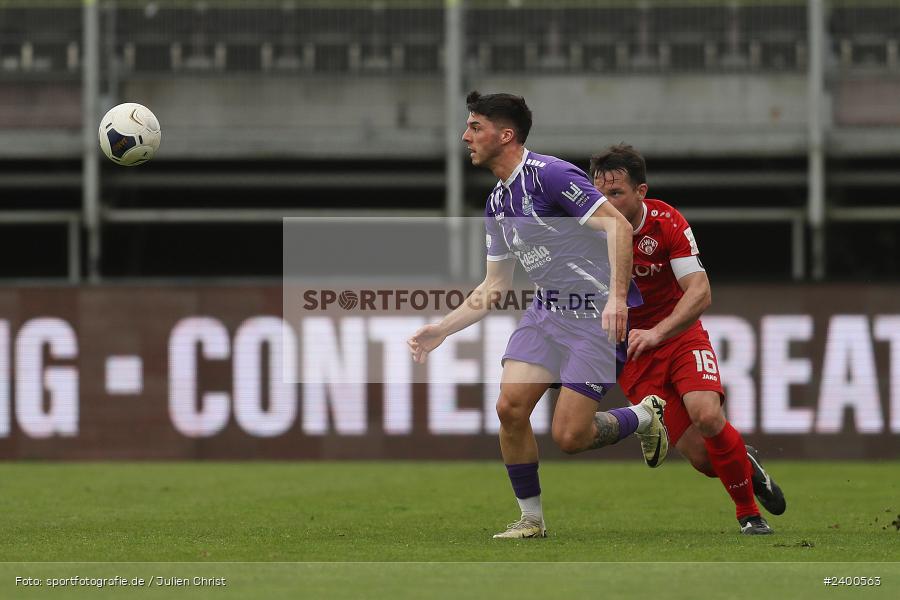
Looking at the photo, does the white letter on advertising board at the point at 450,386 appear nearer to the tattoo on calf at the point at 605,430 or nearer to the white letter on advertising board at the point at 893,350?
the white letter on advertising board at the point at 893,350

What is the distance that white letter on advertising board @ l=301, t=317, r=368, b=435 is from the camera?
16891 millimetres

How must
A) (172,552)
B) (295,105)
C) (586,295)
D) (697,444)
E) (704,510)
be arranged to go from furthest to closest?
1. (295,105)
2. (704,510)
3. (697,444)
4. (586,295)
5. (172,552)

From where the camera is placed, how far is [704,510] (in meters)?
10.8

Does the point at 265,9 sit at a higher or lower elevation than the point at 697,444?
higher

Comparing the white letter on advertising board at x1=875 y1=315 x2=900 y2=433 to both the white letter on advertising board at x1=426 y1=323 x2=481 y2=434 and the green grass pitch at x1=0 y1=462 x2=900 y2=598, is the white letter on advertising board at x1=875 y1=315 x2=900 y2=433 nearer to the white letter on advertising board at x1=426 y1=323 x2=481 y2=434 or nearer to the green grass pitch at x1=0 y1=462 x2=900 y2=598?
the green grass pitch at x1=0 y1=462 x2=900 y2=598

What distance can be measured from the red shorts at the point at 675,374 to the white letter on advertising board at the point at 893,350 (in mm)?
8099

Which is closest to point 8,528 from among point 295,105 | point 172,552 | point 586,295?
point 172,552

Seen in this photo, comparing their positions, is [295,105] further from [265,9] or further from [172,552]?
[172,552]

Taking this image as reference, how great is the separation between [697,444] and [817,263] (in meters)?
11.2

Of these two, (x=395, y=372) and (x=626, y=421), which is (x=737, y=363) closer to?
Answer: (x=395, y=372)

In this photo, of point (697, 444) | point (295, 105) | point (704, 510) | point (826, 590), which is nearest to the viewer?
point (826, 590)

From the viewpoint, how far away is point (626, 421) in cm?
831

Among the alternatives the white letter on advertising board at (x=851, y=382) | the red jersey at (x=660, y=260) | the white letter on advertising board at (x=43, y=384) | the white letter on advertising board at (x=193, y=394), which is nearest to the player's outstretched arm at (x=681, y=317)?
the red jersey at (x=660, y=260)

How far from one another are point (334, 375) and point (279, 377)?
616 mm
